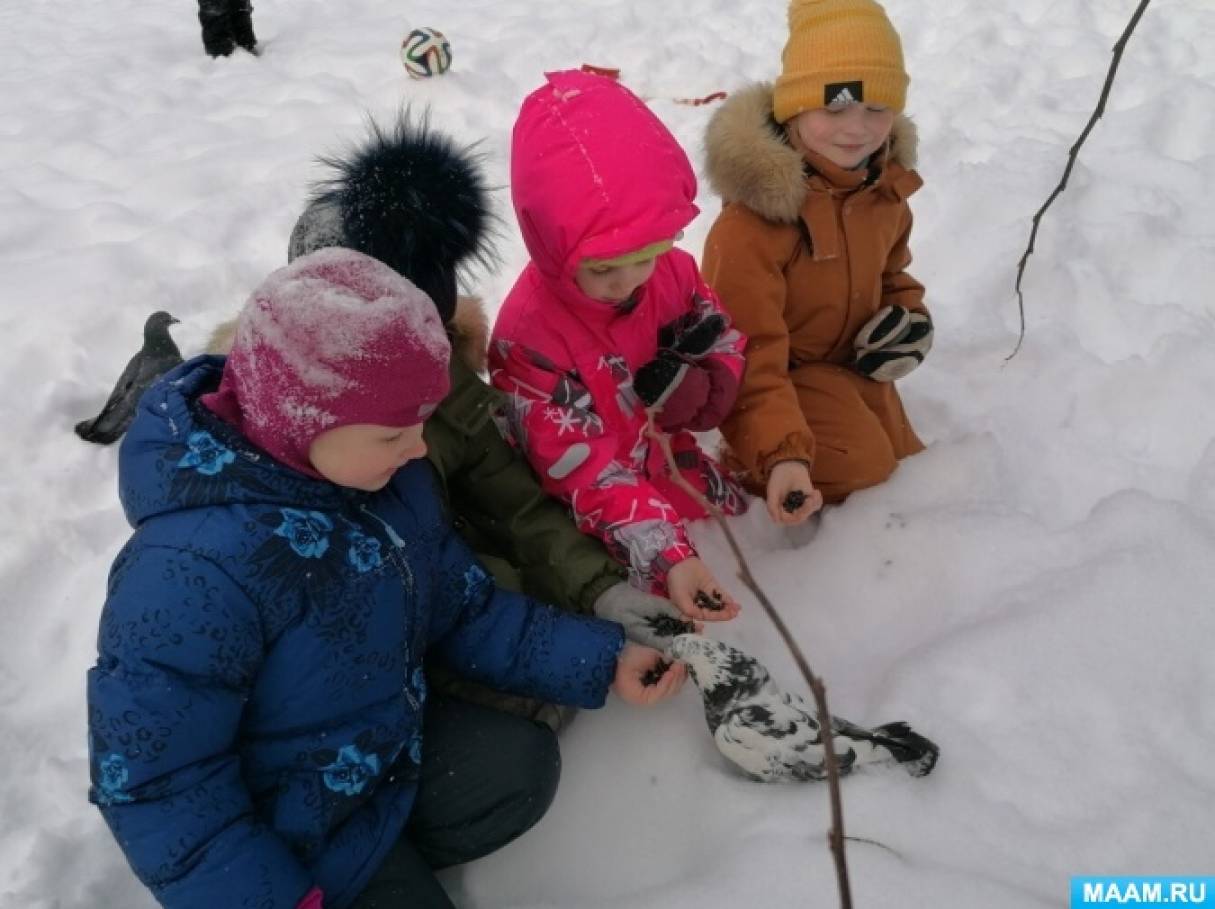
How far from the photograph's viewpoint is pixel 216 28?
16.1 feet

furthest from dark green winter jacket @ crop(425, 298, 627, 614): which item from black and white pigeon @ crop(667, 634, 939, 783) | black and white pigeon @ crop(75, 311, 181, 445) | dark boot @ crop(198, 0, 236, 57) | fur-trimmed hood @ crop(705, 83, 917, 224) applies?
dark boot @ crop(198, 0, 236, 57)

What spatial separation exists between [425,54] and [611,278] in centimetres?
297

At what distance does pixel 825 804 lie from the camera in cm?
158

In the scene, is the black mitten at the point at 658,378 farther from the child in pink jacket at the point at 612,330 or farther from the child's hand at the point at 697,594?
the child's hand at the point at 697,594

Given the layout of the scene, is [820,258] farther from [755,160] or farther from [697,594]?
[697,594]

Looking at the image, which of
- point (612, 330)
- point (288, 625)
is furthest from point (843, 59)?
point (288, 625)

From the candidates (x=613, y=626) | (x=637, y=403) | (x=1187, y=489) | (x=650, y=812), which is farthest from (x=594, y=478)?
(x=1187, y=489)

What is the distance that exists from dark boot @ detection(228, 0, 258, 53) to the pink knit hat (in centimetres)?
429

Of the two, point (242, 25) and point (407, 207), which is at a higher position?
point (407, 207)

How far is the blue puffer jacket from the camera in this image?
4.16 feet

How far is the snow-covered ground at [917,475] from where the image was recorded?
1.60 meters

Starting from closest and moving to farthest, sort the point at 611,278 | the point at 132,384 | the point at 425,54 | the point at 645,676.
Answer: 1. the point at 645,676
2. the point at 611,278
3. the point at 132,384
4. the point at 425,54

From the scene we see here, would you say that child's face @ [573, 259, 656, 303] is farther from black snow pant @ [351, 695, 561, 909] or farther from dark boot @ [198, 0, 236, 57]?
dark boot @ [198, 0, 236, 57]

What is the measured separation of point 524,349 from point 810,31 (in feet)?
3.19
